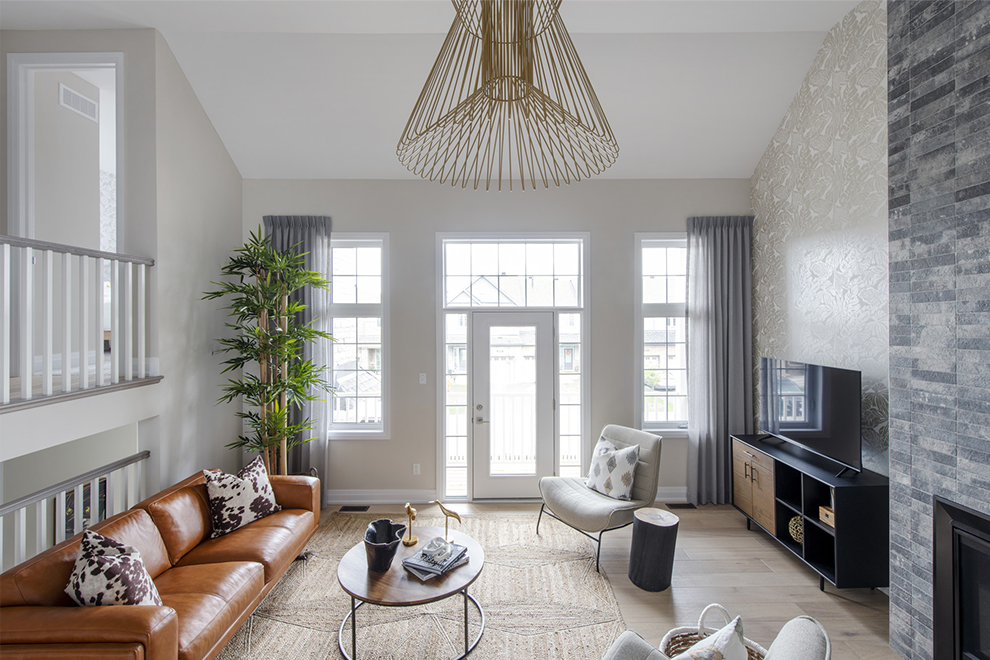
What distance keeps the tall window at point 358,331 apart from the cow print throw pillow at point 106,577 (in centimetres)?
225

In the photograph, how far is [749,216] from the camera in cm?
414

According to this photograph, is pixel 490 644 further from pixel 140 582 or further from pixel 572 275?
pixel 572 275

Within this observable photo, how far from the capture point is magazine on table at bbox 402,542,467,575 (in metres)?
2.27

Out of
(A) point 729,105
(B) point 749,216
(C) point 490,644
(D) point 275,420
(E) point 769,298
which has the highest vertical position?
(A) point 729,105

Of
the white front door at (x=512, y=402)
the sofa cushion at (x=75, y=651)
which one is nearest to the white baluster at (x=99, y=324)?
the sofa cushion at (x=75, y=651)

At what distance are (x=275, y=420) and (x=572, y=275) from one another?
8.79 feet

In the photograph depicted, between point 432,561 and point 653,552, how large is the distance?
4.43 feet

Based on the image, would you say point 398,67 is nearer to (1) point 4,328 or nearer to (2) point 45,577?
(1) point 4,328

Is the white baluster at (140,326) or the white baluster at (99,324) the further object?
the white baluster at (140,326)

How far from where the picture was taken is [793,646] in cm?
141

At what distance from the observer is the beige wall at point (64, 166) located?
3.24 metres

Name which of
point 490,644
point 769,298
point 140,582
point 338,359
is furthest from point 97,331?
point 769,298

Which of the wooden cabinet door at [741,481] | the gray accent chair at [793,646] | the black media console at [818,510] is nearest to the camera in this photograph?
the gray accent chair at [793,646]

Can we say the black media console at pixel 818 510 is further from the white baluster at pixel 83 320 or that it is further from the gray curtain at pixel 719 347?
the white baluster at pixel 83 320
